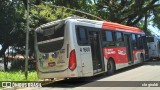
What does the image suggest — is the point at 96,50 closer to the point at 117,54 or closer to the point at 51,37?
the point at 51,37

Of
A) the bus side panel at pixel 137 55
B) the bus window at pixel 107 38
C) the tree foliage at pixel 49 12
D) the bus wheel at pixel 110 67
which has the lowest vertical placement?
A: the bus wheel at pixel 110 67

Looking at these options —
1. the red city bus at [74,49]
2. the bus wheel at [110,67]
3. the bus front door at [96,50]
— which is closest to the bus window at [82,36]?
the red city bus at [74,49]

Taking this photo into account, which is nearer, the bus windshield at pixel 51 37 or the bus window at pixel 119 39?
the bus windshield at pixel 51 37

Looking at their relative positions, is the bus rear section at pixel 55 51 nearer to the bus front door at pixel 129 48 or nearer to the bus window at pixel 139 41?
the bus front door at pixel 129 48

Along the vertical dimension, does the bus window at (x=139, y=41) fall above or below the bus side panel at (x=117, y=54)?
above

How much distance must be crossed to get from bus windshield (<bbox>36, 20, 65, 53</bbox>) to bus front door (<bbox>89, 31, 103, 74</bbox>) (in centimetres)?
191

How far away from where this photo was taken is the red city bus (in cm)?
1399

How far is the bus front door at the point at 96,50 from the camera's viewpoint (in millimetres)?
15602

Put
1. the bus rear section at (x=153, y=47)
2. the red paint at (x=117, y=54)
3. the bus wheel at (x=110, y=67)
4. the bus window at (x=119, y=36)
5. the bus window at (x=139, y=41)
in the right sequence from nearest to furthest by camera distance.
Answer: the red paint at (x=117, y=54), the bus wheel at (x=110, y=67), the bus window at (x=119, y=36), the bus window at (x=139, y=41), the bus rear section at (x=153, y=47)

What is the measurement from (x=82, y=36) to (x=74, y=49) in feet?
3.57

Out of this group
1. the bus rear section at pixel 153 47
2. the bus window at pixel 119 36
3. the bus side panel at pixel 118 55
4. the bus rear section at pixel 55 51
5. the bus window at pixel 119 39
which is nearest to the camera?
the bus rear section at pixel 55 51

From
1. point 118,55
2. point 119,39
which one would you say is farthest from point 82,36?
point 119,39

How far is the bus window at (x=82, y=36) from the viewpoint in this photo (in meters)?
14.5

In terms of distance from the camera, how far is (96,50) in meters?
16.0
